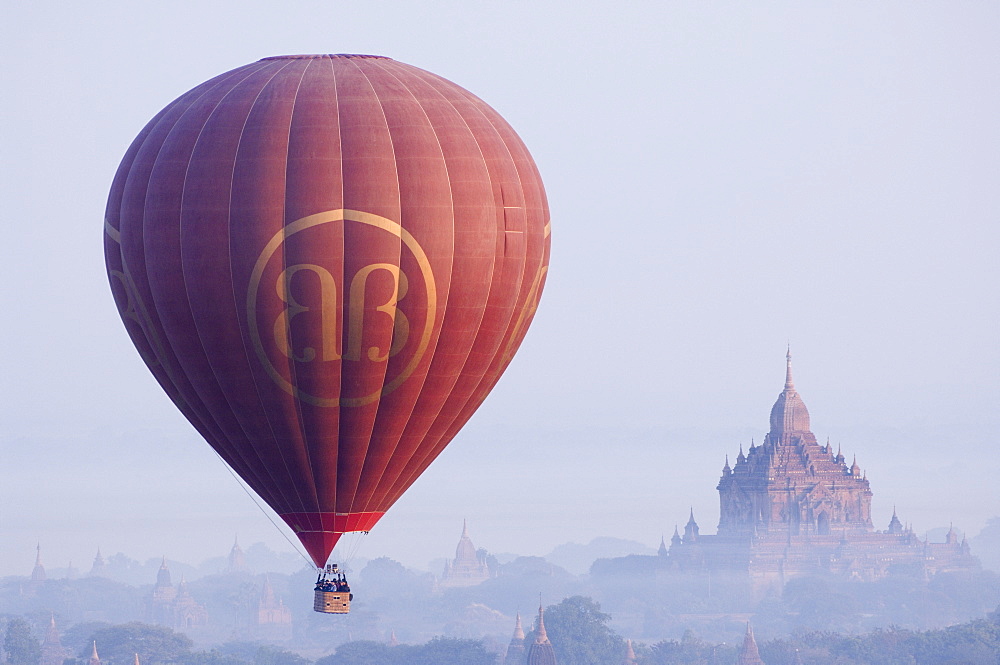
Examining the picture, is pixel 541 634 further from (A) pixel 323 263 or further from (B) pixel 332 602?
(A) pixel 323 263

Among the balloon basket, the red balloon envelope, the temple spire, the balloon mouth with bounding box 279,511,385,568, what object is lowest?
the balloon basket

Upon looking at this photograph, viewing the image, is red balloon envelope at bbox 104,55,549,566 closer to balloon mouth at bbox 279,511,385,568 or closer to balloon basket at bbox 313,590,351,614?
balloon mouth at bbox 279,511,385,568

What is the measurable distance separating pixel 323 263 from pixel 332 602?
5.54 meters

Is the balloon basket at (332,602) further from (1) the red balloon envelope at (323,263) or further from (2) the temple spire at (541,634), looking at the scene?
(2) the temple spire at (541,634)

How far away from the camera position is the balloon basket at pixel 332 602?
39094 millimetres

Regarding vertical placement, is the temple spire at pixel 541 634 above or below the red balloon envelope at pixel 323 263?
above

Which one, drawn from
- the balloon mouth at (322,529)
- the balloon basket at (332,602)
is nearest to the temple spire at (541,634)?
the balloon mouth at (322,529)

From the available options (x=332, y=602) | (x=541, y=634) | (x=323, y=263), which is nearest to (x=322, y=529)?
(x=332, y=602)

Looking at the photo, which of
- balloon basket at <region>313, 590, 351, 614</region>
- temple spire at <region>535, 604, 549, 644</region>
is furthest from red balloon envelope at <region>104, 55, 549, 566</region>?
temple spire at <region>535, 604, 549, 644</region>

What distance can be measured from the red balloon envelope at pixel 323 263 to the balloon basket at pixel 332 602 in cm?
52

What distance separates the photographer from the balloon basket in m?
39.1

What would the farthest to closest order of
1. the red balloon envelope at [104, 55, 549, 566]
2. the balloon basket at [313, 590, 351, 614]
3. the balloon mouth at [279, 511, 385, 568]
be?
the balloon mouth at [279, 511, 385, 568] → the balloon basket at [313, 590, 351, 614] → the red balloon envelope at [104, 55, 549, 566]

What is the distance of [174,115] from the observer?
38938 mm

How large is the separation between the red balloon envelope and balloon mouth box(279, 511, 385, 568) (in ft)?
0.12
